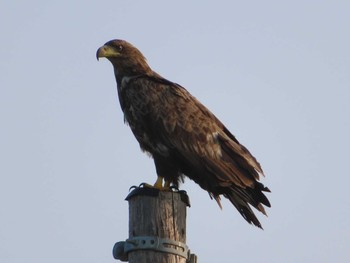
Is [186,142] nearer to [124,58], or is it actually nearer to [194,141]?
[194,141]

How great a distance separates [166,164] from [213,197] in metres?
0.66

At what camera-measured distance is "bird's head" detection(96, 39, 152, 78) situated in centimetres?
946

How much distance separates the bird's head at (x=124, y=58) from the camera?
946cm

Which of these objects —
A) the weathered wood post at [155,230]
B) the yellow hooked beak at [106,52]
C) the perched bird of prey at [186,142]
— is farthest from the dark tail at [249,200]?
the yellow hooked beak at [106,52]

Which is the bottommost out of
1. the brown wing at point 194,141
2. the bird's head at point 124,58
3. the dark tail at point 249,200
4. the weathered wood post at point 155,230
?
the weathered wood post at point 155,230

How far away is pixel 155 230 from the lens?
19.0 feet

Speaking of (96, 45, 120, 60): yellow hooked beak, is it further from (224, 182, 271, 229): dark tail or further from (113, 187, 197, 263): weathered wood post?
(113, 187, 197, 263): weathered wood post

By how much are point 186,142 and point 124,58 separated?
156 cm

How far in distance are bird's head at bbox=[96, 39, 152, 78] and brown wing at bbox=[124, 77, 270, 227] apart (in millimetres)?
337

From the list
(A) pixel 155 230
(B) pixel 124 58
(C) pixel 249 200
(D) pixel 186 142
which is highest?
(B) pixel 124 58

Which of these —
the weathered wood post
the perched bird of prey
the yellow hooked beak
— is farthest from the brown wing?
the weathered wood post

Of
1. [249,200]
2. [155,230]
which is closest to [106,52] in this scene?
[249,200]

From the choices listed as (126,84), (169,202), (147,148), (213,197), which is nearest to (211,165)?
(213,197)

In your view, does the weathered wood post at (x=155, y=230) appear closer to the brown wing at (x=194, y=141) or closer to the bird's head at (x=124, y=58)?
the brown wing at (x=194, y=141)
